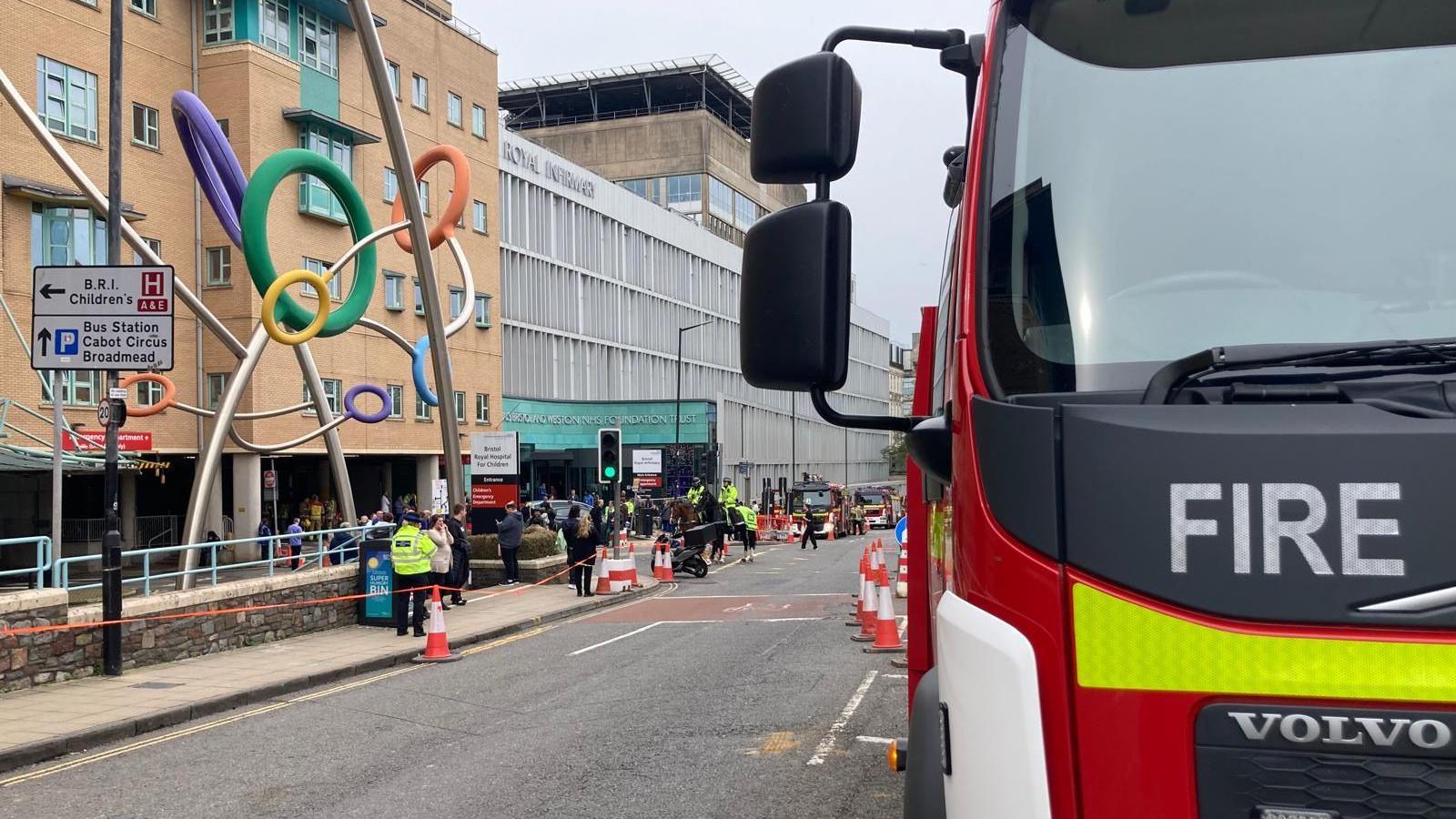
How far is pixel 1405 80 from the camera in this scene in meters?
2.60

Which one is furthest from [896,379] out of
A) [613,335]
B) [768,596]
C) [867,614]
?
[867,614]

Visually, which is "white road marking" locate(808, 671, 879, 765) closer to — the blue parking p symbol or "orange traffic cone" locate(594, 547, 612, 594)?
the blue parking p symbol

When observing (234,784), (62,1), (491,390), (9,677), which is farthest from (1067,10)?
(491,390)

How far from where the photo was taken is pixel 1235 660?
7.09ft

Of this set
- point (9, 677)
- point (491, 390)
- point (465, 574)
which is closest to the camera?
point (9, 677)

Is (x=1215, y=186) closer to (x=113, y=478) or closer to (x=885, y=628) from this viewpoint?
(x=885, y=628)

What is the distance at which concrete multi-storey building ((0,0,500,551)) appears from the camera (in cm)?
3102

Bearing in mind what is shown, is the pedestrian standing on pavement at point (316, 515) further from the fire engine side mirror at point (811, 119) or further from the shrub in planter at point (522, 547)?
the fire engine side mirror at point (811, 119)

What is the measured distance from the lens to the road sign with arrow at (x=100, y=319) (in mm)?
13375

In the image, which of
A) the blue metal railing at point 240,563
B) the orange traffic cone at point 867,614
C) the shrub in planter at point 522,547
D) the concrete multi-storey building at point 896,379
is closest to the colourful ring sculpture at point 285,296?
the blue metal railing at point 240,563

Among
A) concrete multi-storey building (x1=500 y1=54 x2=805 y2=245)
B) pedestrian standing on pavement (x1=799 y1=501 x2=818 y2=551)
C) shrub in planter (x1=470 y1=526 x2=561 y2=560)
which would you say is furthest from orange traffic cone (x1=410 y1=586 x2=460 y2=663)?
concrete multi-storey building (x1=500 y1=54 x2=805 y2=245)

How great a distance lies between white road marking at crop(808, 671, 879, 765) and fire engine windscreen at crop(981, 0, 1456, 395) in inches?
244

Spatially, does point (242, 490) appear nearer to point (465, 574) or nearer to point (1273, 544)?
point (465, 574)

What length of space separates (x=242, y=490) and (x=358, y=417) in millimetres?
12581
